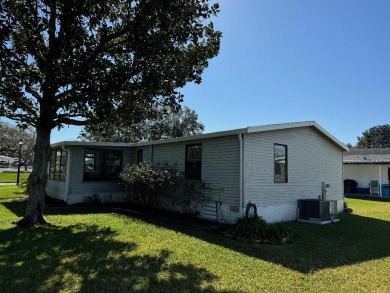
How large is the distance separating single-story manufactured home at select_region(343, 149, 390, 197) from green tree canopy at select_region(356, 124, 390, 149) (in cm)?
4283

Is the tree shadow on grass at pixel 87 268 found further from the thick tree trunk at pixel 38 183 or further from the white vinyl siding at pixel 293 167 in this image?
the white vinyl siding at pixel 293 167

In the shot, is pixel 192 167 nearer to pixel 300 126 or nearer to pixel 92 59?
pixel 300 126

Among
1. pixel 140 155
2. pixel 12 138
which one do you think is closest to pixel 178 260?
pixel 140 155

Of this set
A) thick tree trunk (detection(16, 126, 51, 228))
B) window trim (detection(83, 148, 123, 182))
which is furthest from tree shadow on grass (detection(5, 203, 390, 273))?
window trim (detection(83, 148, 123, 182))

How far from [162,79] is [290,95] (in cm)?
840

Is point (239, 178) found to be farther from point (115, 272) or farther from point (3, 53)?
point (3, 53)

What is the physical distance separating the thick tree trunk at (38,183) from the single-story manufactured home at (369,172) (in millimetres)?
21275

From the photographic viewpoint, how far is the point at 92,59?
25.7 feet

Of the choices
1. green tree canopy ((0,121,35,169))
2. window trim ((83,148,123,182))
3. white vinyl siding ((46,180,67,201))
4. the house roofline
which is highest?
green tree canopy ((0,121,35,169))

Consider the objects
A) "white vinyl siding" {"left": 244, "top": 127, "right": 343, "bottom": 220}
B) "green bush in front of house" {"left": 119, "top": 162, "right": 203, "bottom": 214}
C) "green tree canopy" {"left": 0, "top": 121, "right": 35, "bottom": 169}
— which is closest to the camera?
"white vinyl siding" {"left": 244, "top": 127, "right": 343, "bottom": 220}

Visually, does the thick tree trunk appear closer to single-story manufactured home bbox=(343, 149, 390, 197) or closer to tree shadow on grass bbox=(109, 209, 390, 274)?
tree shadow on grass bbox=(109, 209, 390, 274)

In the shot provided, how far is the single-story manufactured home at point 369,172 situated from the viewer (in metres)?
21.2

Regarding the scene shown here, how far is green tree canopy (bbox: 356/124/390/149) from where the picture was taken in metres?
61.1

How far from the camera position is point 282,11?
9.91 metres
